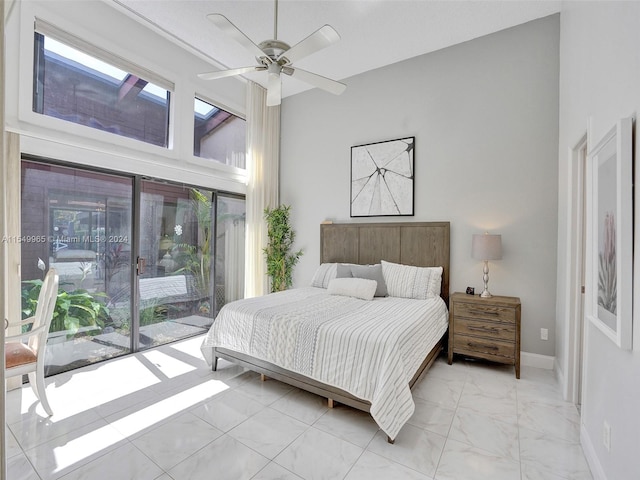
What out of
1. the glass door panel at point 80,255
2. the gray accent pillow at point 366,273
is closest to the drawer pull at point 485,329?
the gray accent pillow at point 366,273

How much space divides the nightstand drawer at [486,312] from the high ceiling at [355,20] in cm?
296

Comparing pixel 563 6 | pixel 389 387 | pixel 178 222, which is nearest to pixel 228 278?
pixel 178 222

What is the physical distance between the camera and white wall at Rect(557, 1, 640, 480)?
1352 millimetres

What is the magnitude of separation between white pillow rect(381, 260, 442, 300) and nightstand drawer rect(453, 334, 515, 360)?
549 mm

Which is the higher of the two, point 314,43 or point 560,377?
point 314,43

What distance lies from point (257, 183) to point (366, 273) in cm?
220

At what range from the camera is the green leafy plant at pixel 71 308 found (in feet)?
9.20

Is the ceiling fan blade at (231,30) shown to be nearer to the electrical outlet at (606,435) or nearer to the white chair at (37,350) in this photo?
the white chair at (37,350)

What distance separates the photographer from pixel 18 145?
8.54 feet

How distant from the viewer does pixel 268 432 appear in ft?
7.00

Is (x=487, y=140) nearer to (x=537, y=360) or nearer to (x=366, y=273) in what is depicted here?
(x=366, y=273)

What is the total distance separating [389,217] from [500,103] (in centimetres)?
175

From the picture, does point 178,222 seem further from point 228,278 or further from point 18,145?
point 18,145

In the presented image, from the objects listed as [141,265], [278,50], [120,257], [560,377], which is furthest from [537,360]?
[120,257]
